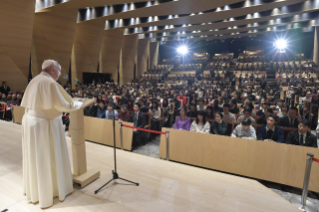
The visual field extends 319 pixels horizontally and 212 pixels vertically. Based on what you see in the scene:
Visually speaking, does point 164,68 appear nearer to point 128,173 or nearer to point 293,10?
point 293,10

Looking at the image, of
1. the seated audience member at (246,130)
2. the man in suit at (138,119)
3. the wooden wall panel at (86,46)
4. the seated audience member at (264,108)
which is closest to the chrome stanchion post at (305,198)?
the seated audience member at (246,130)

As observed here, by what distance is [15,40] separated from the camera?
955cm

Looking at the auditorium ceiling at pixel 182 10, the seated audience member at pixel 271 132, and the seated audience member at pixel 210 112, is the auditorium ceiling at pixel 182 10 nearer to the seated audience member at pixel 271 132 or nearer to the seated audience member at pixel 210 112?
the seated audience member at pixel 210 112

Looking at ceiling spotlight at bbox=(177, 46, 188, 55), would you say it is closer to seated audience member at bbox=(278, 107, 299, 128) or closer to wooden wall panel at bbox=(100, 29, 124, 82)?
wooden wall panel at bbox=(100, 29, 124, 82)

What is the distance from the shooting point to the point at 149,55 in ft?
79.8

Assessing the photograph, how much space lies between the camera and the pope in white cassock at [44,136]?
6.35 ft

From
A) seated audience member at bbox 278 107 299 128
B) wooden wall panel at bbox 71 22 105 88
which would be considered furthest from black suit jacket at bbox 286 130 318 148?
wooden wall panel at bbox 71 22 105 88

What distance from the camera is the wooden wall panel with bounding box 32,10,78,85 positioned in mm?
10672

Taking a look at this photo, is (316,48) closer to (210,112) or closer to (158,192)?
(210,112)

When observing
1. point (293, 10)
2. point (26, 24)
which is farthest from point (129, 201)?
point (293, 10)

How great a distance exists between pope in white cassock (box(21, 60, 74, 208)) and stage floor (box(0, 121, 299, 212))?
0.92 ft

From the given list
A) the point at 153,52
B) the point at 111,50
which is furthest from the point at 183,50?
the point at 111,50

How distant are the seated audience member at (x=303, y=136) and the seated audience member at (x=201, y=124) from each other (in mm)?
1472

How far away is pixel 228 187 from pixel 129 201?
1.33 metres
